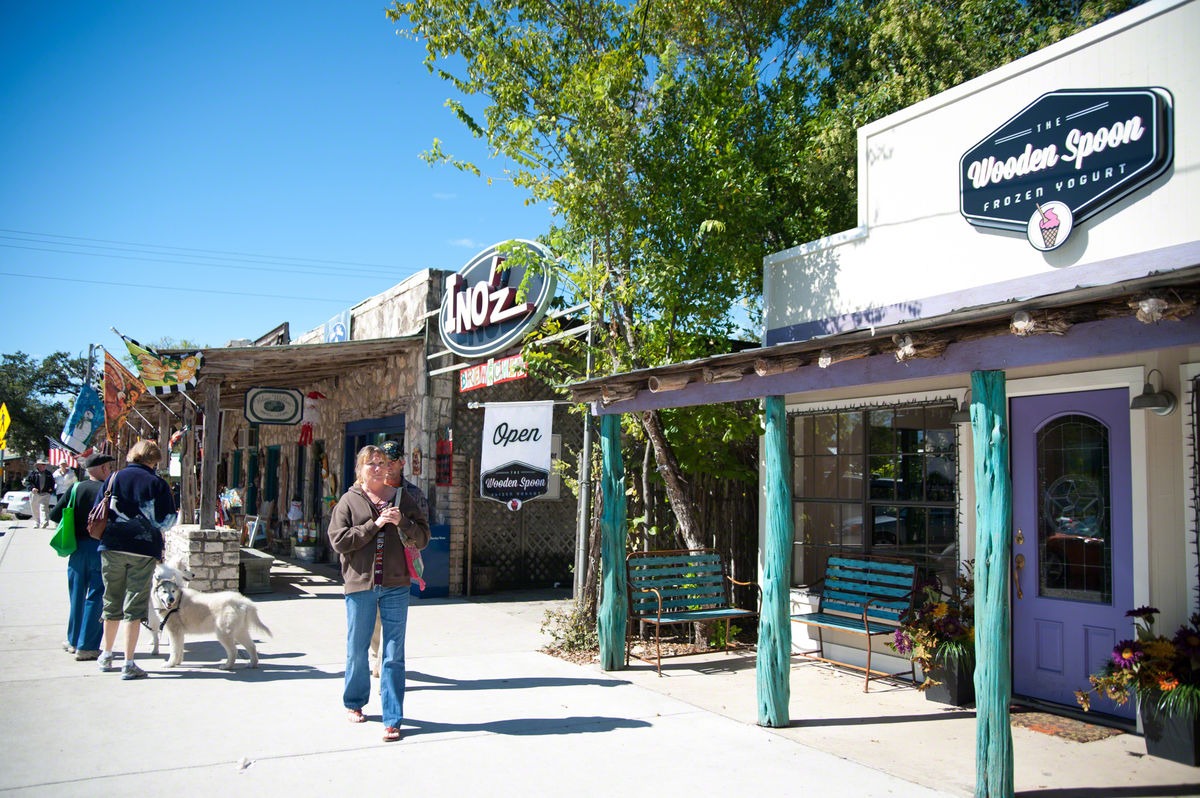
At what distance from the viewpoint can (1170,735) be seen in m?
5.30

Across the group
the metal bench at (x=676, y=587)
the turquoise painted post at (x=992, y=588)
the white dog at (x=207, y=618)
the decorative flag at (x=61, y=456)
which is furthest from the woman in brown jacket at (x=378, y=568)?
the decorative flag at (x=61, y=456)

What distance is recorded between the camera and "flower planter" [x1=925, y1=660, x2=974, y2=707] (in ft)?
22.1

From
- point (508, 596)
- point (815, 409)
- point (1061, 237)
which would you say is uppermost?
point (1061, 237)

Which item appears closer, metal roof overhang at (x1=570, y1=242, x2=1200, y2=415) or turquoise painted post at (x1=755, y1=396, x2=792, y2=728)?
metal roof overhang at (x1=570, y1=242, x2=1200, y2=415)

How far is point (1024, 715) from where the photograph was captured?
646 centimetres

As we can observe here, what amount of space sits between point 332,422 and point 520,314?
24.6 feet

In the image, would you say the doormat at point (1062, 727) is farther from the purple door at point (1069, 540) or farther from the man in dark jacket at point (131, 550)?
the man in dark jacket at point (131, 550)

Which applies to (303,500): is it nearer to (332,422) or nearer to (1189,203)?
(332,422)

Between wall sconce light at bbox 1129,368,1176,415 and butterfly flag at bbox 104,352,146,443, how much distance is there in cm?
1284

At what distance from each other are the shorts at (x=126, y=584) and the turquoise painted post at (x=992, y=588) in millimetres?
6039

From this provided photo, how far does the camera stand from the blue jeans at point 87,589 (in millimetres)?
7512

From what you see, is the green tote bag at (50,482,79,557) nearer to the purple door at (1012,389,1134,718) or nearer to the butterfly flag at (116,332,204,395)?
the butterfly flag at (116,332,204,395)

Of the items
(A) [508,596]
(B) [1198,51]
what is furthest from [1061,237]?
(A) [508,596]

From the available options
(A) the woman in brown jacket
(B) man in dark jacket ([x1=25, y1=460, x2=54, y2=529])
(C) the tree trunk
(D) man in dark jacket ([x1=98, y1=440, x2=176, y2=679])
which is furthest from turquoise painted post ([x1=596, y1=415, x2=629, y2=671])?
(B) man in dark jacket ([x1=25, y1=460, x2=54, y2=529])
